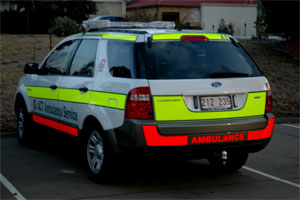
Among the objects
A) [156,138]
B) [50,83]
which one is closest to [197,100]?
[156,138]

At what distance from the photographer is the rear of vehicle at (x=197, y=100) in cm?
569

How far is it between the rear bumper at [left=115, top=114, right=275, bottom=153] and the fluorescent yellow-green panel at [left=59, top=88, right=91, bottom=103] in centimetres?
83

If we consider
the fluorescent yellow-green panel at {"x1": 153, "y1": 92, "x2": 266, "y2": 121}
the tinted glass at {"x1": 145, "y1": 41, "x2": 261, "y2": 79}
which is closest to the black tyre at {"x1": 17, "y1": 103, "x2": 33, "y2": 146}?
the tinted glass at {"x1": 145, "y1": 41, "x2": 261, "y2": 79}

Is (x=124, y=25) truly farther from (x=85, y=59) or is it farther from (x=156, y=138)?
(x=156, y=138)

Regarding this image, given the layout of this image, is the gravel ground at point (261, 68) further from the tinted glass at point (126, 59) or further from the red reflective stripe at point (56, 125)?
the tinted glass at point (126, 59)

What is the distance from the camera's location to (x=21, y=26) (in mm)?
35156

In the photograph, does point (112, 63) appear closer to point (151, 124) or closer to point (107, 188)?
point (151, 124)

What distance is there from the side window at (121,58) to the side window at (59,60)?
115 centimetres

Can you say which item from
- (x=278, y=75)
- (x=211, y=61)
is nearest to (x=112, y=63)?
(x=211, y=61)

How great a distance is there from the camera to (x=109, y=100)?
238 inches

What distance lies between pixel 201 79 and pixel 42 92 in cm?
281

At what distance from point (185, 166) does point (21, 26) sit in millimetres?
29471

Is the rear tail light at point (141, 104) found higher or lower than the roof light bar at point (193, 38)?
lower

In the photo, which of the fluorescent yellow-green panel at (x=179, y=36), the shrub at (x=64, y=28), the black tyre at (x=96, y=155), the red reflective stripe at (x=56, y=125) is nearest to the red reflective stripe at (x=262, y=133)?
the fluorescent yellow-green panel at (x=179, y=36)
